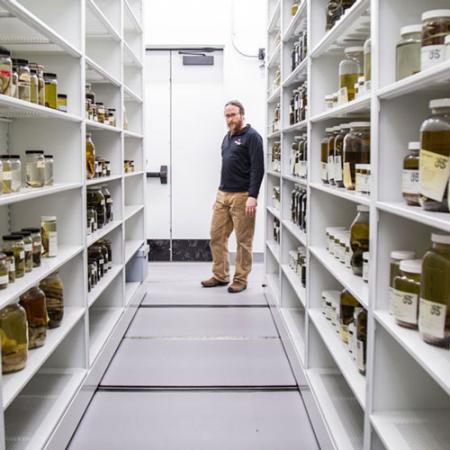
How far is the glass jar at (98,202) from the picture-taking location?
137 inches

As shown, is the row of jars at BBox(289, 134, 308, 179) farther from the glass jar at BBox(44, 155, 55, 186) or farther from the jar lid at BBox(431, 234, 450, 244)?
the jar lid at BBox(431, 234, 450, 244)

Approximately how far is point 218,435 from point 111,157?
6.86 feet

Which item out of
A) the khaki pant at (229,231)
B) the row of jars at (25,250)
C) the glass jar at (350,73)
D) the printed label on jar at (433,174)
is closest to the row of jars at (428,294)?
the printed label on jar at (433,174)

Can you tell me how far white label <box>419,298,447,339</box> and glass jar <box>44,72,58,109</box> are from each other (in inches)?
69.5

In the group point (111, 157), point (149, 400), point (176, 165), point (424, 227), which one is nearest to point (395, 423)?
point (424, 227)

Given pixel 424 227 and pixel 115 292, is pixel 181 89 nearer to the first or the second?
pixel 115 292

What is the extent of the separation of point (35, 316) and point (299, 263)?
67.1 inches

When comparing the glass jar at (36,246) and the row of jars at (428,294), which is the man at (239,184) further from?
the row of jars at (428,294)

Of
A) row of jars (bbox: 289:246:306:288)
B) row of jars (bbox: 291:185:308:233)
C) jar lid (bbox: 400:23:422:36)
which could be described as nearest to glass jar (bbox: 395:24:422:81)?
jar lid (bbox: 400:23:422:36)

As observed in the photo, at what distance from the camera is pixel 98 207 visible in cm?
351

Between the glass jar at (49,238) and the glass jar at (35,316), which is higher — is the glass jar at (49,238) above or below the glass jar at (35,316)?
above

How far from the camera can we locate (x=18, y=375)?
1962mm

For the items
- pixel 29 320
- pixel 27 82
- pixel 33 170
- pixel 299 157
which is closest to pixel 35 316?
pixel 29 320

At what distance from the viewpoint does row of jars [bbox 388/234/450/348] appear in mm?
1375
